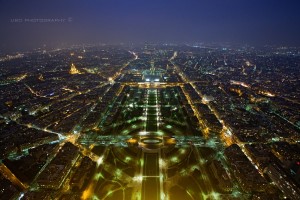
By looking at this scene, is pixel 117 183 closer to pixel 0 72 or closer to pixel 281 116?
pixel 281 116

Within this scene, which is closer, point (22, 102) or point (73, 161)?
point (73, 161)

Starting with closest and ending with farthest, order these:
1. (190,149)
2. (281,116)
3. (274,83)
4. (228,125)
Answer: (190,149) → (228,125) → (281,116) → (274,83)

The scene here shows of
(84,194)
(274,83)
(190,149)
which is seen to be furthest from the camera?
(274,83)

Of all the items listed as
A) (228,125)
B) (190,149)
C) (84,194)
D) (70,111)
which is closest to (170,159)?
(190,149)

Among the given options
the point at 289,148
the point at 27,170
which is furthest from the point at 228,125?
the point at 27,170

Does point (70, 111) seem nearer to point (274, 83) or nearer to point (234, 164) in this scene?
point (234, 164)

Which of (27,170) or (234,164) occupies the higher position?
(234,164)
